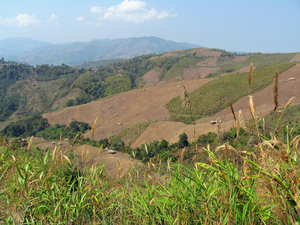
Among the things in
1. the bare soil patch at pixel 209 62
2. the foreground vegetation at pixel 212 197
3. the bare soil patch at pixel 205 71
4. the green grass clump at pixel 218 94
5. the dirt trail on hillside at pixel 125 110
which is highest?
the bare soil patch at pixel 209 62

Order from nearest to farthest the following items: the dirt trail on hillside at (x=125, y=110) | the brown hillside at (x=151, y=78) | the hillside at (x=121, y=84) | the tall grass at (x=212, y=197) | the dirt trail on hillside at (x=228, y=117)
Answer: the tall grass at (x=212, y=197), the dirt trail on hillside at (x=228, y=117), the dirt trail on hillside at (x=125, y=110), the hillside at (x=121, y=84), the brown hillside at (x=151, y=78)

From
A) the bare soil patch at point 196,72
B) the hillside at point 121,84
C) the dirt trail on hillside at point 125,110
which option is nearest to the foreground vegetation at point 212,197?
the hillside at point 121,84

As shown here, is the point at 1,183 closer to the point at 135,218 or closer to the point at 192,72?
the point at 135,218

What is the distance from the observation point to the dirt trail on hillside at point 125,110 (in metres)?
50.6

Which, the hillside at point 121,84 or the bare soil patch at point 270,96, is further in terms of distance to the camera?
the hillside at point 121,84

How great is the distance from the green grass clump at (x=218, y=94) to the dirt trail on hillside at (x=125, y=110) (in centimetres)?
357

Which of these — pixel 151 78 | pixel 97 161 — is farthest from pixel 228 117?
pixel 151 78

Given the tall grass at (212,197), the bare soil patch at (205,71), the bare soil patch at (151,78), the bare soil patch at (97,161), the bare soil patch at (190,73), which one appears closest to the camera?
the tall grass at (212,197)

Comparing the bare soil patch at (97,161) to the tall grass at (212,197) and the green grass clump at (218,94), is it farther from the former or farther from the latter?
the green grass clump at (218,94)

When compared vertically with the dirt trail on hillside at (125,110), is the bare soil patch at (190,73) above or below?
above

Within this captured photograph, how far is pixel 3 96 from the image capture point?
96250 millimetres

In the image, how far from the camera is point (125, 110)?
61344 mm

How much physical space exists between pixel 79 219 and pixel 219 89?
176 ft

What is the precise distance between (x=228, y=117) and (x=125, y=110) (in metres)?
34.2
